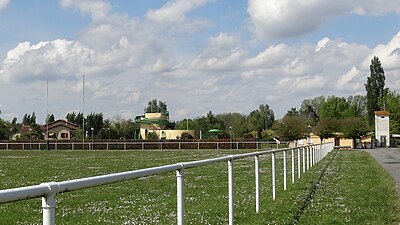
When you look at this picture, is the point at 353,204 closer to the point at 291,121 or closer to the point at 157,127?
the point at 291,121

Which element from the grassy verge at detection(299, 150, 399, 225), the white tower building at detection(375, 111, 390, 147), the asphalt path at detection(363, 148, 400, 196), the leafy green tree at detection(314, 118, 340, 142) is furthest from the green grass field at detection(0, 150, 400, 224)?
the white tower building at detection(375, 111, 390, 147)

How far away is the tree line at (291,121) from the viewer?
98.1 meters

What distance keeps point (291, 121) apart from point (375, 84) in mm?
26883

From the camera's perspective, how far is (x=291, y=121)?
9588cm

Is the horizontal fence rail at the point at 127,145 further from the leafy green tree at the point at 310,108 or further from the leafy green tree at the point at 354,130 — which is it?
the leafy green tree at the point at 310,108

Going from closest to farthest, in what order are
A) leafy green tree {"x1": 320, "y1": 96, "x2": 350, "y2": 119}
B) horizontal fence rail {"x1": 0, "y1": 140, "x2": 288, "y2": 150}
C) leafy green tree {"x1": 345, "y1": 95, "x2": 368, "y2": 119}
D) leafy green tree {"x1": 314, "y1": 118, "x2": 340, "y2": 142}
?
horizontal fence rail {"x1": 0, "y1": 140, "x2": 288, "y2": 150}
leafy green tree {"x1": 314, "y1": 118, "x2": 340, "y2": 142}
leafy green tree {"x1": 320, "y1": 96, "x2": 350, "y2": 119}
leafy green tree {"x1": 345, "y1": 95, "x2": 368, "y2": 119}

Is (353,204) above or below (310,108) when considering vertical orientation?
below

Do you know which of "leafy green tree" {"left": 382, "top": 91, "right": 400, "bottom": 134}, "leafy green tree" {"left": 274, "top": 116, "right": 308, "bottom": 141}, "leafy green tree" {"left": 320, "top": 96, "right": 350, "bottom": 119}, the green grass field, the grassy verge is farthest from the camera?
"leafy green tree" {"left": 320, "top": 96, "right": 350, "bottom": 119}

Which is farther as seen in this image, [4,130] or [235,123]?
[235,123]

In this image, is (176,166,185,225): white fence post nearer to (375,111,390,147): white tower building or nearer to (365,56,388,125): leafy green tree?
(375,111,390,147): white tower building

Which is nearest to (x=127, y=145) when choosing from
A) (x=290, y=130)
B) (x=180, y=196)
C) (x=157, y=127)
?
(x=290, y=130)

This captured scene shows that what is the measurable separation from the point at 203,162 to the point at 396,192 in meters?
10.0

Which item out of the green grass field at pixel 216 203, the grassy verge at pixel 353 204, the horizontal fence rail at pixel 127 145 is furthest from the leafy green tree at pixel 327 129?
the grassy verge at pixel 353 204

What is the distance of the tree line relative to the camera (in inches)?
3863
